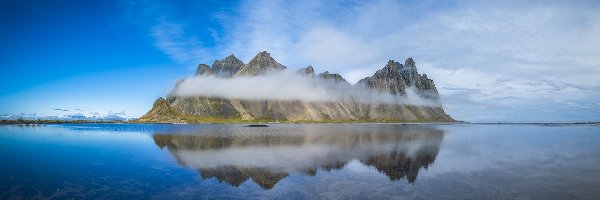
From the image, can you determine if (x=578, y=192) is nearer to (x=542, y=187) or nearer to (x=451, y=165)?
(x=542, y=187)

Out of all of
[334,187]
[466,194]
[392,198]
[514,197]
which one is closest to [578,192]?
[514,197]

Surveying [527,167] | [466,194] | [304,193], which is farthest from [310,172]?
[527,167]

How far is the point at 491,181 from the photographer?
113ft

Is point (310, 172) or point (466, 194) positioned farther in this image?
point (310, 172)

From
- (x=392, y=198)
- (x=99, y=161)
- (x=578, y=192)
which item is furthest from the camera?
(x=99, y=161)

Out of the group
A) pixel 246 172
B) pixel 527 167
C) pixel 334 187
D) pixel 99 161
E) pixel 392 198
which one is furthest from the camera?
pixel 99 161

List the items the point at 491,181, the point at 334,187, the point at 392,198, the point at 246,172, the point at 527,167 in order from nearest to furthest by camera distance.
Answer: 1. the point at 392,198
2. the point at 334,187
3. the point at 491,181
4. the point at 246,172
5. the point at 527,167

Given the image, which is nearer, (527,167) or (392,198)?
(392,198)

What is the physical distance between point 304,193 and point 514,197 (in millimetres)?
15934

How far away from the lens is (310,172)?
3909 cm

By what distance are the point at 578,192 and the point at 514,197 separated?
636 centimetres

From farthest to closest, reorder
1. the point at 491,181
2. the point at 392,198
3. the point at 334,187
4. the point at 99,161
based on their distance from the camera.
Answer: the point at 99,161
the point at 491,181
the point at 334,187
the point at 392,198

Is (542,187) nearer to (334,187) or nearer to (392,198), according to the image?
(392,198)

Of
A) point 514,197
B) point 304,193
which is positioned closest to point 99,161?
point 304,193
